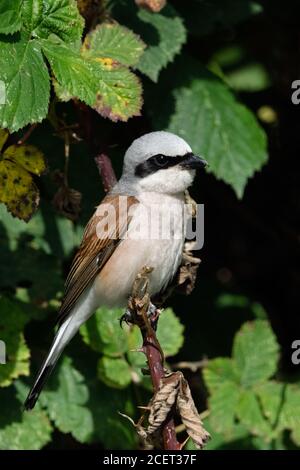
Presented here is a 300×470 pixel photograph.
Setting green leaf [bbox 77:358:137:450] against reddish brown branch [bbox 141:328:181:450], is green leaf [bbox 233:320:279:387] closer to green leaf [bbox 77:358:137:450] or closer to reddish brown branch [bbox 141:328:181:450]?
green leaf [bbox 77:358:137:450]

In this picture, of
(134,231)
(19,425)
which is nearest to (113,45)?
(134,231)

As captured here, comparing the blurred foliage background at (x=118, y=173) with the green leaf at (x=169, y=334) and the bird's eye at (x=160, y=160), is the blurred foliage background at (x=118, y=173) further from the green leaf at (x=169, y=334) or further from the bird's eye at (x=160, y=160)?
the bird's eye at (x=160, y=160)

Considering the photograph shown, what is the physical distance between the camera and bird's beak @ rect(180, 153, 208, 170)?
11.2 ft

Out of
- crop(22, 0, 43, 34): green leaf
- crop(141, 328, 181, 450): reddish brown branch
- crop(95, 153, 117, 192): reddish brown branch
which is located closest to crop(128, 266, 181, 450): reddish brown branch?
crop(141, 328, 181, 450): reddish brown branch

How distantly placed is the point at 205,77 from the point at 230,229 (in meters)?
1.17

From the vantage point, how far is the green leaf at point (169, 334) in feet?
12.6

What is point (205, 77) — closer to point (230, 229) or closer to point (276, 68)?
point (276, 68)

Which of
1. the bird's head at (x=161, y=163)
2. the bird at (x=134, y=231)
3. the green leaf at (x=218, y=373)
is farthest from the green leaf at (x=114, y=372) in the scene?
the bird's head at (x=161, y=163)

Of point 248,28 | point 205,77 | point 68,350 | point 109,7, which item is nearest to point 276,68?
point 248,28

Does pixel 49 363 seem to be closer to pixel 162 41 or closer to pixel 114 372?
pixel 114 372

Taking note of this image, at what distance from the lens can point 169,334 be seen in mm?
3873

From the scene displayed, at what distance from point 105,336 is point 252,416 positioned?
2.48ft

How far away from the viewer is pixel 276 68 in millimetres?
4840
